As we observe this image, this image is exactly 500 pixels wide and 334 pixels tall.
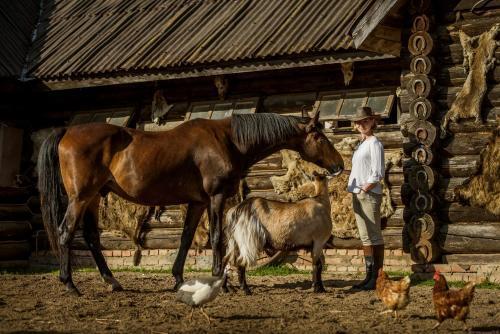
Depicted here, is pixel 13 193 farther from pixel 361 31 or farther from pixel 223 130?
pixel 361 31

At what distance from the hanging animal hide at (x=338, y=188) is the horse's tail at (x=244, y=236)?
2064mm

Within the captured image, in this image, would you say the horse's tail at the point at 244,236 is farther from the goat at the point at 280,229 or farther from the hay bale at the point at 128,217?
the hay bale at the point at 128,217

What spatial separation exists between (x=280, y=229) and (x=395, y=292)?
247 cm

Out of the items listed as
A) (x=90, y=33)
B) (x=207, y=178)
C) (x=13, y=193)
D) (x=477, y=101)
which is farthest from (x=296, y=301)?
(x=90, y=33)

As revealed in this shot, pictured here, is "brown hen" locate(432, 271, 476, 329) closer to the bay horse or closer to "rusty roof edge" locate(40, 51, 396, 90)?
the bay horse

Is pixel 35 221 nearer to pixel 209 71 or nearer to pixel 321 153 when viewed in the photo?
pixel 209 71

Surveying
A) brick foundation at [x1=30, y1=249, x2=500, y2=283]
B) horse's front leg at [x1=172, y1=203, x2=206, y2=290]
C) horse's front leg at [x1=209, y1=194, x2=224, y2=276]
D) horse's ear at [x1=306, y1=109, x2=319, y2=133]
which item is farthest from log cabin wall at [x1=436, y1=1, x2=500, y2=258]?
horse's front leg at [x1=172, y1=203, x2=206, y2=290]

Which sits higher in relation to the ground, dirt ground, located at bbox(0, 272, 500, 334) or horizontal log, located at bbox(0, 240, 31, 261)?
horizontal log, located at bbox(0, 240, 31, 261)

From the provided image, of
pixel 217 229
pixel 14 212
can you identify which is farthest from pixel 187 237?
pixel 14 212

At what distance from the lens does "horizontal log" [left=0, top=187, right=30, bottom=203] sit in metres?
13.9

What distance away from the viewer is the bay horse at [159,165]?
890cm

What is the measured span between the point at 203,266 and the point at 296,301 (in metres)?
4.40

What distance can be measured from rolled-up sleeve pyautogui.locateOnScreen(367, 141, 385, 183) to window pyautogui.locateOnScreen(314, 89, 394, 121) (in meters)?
1.97

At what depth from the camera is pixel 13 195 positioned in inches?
556
